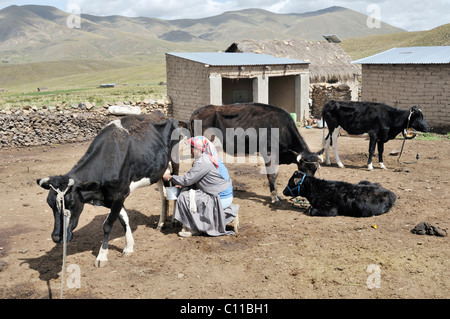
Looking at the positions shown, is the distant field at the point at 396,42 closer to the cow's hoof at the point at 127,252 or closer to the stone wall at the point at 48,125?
the stone wall at the point at 48,125

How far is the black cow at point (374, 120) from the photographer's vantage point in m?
12.1

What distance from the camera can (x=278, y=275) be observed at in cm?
590

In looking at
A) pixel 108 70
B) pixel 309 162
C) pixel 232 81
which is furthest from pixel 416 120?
pixel 108 70

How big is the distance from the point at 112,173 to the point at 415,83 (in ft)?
48.8

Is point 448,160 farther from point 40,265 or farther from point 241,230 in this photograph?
point 40,265

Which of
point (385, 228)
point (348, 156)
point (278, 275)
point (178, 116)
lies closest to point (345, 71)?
point (178, 116)

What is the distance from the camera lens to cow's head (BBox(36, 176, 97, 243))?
5.65 meters

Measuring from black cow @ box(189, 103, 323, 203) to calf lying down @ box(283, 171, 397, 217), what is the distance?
1218 millimetres

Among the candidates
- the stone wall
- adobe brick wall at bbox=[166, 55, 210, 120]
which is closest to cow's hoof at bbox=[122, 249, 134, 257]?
adobe brick wall at bbox=[166, 55, 210, 120]

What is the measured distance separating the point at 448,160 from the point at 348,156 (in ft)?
8.93

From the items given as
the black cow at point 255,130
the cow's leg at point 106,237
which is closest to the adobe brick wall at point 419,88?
the black cow at point 255,130

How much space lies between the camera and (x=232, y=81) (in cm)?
2059

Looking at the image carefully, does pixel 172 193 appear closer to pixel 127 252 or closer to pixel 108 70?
pixel 127 252

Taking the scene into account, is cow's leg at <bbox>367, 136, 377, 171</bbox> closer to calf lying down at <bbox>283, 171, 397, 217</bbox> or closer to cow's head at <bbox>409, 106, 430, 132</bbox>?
cow's head at <bbox>409, 106, 430, 132</bbox>
